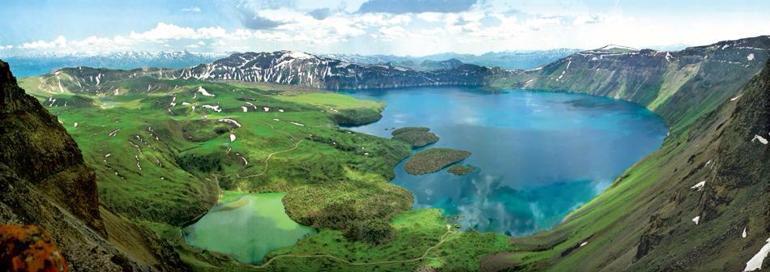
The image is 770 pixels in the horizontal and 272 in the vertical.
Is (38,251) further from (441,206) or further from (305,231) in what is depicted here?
(441,206)

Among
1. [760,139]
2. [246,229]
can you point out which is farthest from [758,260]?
[246,229]

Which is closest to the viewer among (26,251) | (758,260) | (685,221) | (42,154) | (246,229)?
(26,251)

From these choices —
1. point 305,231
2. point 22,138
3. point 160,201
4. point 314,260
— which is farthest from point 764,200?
point 160,201

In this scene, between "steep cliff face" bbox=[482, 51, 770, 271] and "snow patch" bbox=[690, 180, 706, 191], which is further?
"snow patch" bbox=[690, 180, 706, 191]

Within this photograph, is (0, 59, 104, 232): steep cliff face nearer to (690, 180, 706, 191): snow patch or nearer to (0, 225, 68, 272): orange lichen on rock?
(0, 225, 68, 272): orange lichen on rock

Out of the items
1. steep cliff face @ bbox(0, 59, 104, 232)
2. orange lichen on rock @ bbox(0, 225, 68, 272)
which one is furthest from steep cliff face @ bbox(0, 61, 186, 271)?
orange lichen on rock @ bbox(0, 225, 68, 272)

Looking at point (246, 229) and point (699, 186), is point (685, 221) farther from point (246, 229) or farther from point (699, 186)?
point (246, 229)
